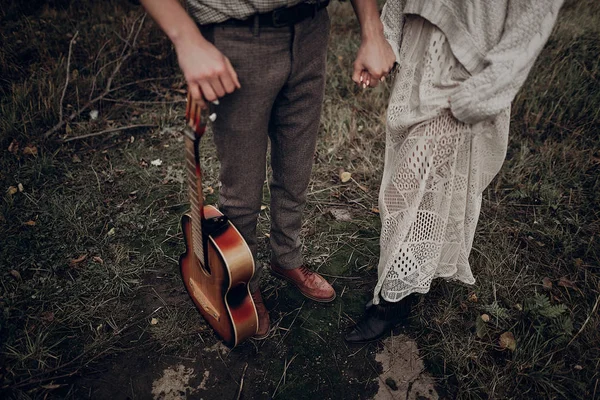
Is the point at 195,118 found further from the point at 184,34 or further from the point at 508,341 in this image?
the point at 508,341

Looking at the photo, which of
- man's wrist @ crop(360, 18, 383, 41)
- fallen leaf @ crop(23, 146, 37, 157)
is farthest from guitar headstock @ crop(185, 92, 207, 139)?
fallen leaf @ crop(23, 146, 37, 157)

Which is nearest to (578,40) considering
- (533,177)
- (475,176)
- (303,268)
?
(533,177)

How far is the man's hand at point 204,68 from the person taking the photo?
3.81 ft

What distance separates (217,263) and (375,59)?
40.9 inches

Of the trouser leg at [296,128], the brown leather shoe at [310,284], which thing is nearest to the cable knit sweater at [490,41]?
the trouser leg at [296,128]

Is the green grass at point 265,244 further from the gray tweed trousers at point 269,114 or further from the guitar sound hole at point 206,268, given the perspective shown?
the gray tweed trousers at point 269,114

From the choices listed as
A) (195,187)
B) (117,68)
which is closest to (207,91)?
(195,187)

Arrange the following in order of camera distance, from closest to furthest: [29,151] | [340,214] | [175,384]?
[175,384], [340,214], [29,151]

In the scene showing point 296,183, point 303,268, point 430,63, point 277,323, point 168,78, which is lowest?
point 277,323

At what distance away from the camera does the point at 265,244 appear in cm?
256

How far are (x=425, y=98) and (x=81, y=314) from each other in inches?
79.8

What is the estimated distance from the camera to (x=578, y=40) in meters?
4.20

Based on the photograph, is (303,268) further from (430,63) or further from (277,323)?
(430,63)

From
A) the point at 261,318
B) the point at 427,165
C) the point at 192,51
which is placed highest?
the point at 192,51
